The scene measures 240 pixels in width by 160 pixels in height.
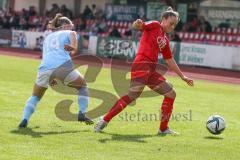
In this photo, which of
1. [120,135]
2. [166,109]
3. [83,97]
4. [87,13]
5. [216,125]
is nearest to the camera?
[120,135]

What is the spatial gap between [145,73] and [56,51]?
1486 millimetres

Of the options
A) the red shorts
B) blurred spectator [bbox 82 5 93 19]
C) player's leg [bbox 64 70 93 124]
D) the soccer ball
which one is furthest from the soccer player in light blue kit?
blurred spectator [bbox 82 5 93 19]

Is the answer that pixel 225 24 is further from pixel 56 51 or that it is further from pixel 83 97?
pixel 56 51

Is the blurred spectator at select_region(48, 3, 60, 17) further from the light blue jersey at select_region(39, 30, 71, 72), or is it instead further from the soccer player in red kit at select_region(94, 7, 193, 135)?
the soccer player in red kit at select_region(94, 7, 193, 135)

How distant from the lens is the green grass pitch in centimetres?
799

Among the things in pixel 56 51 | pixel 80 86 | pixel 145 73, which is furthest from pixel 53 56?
pixel 145 73

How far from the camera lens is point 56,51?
9.70 m

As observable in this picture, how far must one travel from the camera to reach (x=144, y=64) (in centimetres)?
955

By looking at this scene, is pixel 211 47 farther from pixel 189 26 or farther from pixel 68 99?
pixel 68 99

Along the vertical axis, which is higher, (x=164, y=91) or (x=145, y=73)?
(x=145, y=73)

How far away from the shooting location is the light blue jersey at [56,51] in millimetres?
9641

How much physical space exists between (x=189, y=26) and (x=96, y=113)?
20663 mm

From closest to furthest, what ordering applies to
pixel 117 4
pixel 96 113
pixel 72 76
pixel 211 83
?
pixel 72 76, pixel 96 113, pixel 211 83, pixel 117 4

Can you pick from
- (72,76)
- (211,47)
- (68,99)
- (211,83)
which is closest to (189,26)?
(211,47)
